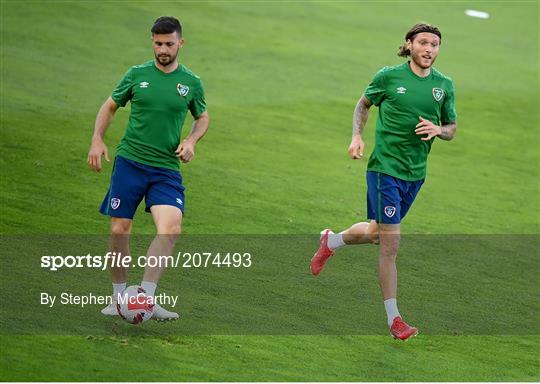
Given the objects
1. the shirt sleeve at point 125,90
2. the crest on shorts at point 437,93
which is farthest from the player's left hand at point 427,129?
the shirt sleeve at point 125,90

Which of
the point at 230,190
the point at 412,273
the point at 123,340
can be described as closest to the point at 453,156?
the point at 230,190

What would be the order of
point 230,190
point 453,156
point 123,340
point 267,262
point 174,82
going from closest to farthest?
point 123,340, point 174,82, point 267,262, point 230,190, point 453,156

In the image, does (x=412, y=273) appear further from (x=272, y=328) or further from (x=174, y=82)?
(x=174, y=82)

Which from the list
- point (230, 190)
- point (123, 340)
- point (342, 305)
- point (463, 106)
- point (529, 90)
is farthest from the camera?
point (529, 90)

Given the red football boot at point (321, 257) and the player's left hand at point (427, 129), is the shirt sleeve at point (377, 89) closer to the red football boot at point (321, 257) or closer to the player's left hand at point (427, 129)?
the player's left hand at point (427, 129)

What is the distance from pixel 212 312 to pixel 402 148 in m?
2.02

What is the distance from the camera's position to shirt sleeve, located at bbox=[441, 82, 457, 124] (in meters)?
10.1

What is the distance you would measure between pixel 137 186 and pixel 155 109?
595mm

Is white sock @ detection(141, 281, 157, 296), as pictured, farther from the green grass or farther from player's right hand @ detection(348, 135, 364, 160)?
player's right hand @ detection(348, 135, 364, 160)

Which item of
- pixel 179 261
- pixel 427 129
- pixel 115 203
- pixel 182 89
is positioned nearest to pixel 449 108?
pixel 427 129

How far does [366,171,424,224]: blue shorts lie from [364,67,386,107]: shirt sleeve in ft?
1.96

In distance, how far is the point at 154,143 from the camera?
930cm

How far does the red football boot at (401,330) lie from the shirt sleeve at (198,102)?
224 cm

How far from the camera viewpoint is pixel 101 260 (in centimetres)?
1119
